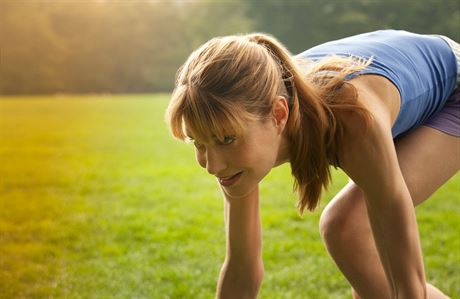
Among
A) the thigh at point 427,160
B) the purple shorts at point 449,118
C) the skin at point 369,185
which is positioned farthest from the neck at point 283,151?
the purple shorts at point 449,118

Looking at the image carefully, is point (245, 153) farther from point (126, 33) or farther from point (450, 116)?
point (126, 33)

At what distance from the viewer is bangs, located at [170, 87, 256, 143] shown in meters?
1.72

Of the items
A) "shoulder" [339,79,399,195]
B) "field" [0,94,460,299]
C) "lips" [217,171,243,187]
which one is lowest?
"field" [0,94,460,299]

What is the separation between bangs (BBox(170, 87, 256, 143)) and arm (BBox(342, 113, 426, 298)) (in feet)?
0.93

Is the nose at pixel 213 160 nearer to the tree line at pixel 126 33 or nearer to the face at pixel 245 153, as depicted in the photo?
the face at pixel 245 153

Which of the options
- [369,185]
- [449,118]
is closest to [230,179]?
[369,185]

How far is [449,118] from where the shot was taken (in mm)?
2086

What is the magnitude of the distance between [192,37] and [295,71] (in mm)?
17678

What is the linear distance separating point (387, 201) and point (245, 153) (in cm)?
38

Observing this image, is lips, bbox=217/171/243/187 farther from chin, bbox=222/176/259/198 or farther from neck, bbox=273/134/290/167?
neck, bbox=273/134/290/167

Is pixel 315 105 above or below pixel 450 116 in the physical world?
above

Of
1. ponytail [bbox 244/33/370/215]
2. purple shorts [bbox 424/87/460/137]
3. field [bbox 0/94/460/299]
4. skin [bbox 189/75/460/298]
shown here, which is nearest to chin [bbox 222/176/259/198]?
skin [bbox 189/75/460/298]

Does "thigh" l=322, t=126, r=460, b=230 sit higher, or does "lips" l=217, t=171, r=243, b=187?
"lips" l=217, t=171, r=243, b=187

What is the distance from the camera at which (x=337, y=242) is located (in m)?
2.11
